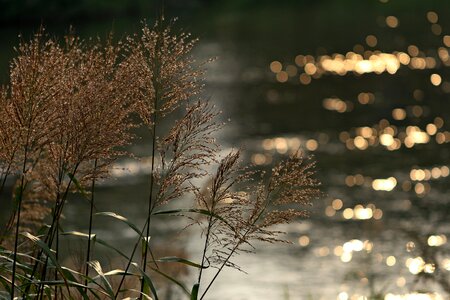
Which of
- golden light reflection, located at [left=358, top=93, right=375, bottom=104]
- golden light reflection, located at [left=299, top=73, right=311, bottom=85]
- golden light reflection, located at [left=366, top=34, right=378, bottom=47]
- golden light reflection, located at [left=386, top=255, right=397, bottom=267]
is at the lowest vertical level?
golden light reflection, located at [left=386, top=255, right=397, bottom=267]

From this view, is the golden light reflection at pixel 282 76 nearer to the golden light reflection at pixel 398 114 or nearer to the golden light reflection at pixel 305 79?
the golden light reflection at pixel 305 79

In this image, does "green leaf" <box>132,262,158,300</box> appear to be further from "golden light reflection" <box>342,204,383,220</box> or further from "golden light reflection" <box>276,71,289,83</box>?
"golden light reflection" <box>276,71,289,83</box>

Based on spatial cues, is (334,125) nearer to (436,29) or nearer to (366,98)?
(366,98)

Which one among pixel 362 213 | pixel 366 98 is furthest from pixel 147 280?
pixel 366 98

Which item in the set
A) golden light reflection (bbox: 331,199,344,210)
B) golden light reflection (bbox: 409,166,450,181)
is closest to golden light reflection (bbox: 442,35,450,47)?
golden light reflection (bbox: 409,166,450,181)

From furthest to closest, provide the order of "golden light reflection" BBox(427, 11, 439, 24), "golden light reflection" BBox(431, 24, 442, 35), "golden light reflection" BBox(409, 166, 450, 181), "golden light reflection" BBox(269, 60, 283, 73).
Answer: "golden light reflection" BBox(427, 11, 439, 24)
"golden light reflection" BBox(431, 24, 442, 35)
"golden light reflection" BBox(269, 60, 283, 73)
"golden light reflection" BBox(409, 166, 450, 181)

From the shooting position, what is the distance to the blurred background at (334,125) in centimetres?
2253

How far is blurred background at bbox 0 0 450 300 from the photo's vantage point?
73.9 ft

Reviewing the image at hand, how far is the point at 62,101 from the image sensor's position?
4156 mm

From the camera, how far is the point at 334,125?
38344 mm

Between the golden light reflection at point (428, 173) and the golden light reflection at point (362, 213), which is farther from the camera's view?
the golden light reflection at point (428, 173)

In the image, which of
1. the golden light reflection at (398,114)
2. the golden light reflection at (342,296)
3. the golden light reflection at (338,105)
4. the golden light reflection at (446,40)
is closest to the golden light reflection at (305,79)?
the golden light reflection at (338,105)

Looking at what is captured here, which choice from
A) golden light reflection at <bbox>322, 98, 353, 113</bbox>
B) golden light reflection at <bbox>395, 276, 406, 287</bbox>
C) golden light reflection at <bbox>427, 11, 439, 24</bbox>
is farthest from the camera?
golden light reflection at <bbox>427, 11, 439, 24</bbox>

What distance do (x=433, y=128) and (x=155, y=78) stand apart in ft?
111
